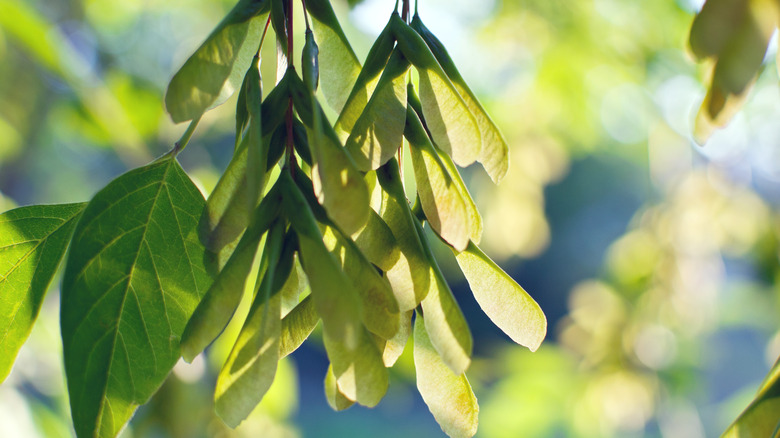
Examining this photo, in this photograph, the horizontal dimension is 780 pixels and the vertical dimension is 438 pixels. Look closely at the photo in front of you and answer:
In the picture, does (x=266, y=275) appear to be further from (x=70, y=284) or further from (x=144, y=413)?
(x=144, y=413)

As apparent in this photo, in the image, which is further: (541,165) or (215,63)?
(541,165)

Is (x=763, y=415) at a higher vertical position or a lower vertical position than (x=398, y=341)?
lower

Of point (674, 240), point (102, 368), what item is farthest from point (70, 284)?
point (674, 240)

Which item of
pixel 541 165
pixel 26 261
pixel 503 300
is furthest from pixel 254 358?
pixel 541 165

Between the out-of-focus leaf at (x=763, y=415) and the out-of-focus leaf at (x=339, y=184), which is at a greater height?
the out-of-focus leaf at (x=339, y=184)

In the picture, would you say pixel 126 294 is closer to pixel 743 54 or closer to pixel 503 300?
pixel 503 300

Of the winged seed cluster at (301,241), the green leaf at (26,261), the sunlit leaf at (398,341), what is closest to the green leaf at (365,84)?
the winged seed cluster at (301,241)

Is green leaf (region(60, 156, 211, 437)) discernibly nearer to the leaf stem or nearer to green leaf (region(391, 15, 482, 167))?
the leaf stem

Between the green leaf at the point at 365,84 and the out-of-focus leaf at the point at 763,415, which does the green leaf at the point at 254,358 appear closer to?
the green leaf at the point at 365,84
